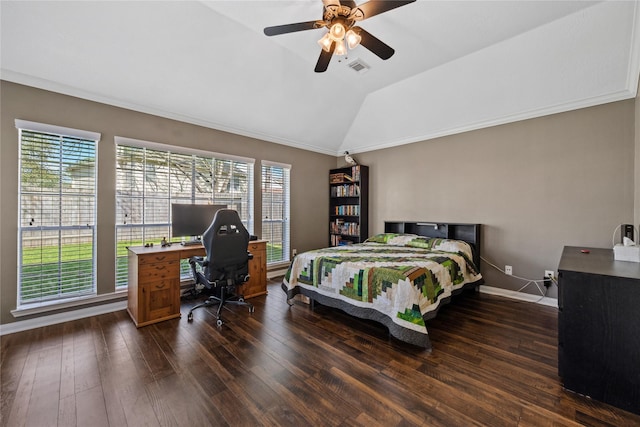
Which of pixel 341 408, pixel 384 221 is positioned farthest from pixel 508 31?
pixel 341 408

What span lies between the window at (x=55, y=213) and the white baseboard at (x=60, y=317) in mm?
174

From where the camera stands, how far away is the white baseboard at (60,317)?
2545mm

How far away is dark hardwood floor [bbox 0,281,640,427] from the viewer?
1518 mm

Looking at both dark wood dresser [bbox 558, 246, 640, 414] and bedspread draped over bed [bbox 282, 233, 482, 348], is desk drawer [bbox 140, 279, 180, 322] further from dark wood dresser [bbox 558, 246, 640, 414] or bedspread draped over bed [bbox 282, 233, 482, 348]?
dark wood dresser [bbox 558, 246, 640, 414]

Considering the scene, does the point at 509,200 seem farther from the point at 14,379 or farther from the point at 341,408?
the point at 14,379

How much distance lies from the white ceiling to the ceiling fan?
545 mm

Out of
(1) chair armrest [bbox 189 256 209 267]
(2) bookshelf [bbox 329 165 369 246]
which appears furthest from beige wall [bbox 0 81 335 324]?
(2) bookshelf [bbox 329 165 369 246]

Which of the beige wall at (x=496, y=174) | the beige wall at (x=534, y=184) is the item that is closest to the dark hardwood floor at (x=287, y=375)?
the beige wall at (x=496, y=174)

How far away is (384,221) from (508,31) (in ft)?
10.0

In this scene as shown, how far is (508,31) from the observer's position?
2660 millimetres

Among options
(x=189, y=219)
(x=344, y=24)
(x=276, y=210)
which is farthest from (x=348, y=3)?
(x=276, y=210)

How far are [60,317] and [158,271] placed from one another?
3.69 feet

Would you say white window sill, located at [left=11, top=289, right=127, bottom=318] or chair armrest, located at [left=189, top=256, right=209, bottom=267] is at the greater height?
chair armrest, located at [left=189, top=256, right=209, bottom=267]

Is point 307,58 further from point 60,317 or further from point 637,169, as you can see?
point 60,317
